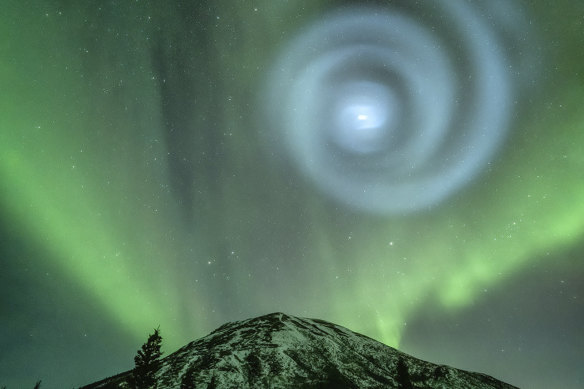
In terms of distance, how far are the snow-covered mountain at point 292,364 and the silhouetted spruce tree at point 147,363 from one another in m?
40.9

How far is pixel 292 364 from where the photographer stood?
9562 cm

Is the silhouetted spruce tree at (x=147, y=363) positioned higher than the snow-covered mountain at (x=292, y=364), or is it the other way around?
the snow-covered mountain at (x=292, y=364)

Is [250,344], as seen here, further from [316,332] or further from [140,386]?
[140,386]

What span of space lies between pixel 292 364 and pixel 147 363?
62021 millimetres

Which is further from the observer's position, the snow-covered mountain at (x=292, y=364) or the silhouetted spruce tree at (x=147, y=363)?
the snow-covered mountain at (x=292, y=364)

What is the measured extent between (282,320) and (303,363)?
40954 mm

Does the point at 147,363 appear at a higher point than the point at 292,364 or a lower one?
lower

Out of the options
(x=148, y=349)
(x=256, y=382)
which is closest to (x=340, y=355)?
(x=256, y=382)

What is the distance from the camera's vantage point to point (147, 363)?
44188mm

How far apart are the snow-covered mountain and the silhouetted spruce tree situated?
4091 centimetres

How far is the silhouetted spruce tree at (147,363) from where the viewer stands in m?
42.6

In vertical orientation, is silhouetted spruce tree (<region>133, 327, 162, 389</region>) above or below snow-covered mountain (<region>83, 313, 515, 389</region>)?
below

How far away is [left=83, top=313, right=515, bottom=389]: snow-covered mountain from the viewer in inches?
3342

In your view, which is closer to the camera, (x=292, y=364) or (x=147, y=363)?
(x=147, y=363)
